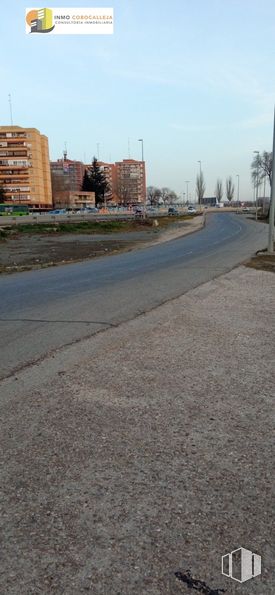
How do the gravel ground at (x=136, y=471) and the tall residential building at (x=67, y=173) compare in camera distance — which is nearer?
the gravel ground at (x=136, y=471)

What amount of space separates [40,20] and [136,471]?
27.7 metres

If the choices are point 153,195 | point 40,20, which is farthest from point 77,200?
point 40,20

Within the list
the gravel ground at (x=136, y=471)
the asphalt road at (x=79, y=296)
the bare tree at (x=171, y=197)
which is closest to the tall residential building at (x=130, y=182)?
the bare tree at (x=171, y=197)

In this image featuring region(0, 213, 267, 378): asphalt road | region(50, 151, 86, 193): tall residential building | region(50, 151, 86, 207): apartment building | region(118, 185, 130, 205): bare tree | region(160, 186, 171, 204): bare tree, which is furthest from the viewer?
region(160, 186, 171, 204): bare tree

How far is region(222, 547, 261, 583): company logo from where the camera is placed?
2.28 metres

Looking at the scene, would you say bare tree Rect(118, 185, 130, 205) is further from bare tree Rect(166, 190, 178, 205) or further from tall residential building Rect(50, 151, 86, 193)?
bare tree Rect(166, 190, 178, 205)

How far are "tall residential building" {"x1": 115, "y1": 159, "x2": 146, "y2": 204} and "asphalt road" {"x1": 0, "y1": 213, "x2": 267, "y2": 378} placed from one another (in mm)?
146358

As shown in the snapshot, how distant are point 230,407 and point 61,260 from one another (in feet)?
51.7

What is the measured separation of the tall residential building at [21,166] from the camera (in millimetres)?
122250

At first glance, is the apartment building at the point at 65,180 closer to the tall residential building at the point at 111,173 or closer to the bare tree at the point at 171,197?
the tall residential building at the point at 111,173

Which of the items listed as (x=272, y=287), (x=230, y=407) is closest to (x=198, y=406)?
(x=230, y=407)

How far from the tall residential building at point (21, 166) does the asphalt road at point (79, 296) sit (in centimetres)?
11049

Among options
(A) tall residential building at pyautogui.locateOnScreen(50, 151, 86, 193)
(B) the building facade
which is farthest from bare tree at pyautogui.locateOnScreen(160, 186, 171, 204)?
(B) the building facade

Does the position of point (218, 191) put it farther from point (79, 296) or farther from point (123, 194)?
point (79, 296)
